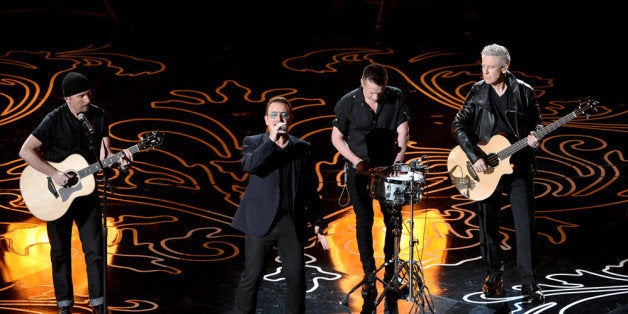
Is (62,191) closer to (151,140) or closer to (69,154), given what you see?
(69,154)

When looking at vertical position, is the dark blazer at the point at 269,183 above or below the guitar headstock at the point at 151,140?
below

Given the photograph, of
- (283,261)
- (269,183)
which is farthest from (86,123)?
(283,261)

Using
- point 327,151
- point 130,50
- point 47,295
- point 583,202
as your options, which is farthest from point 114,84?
point 583,202

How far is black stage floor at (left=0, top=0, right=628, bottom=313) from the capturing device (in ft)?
27.0

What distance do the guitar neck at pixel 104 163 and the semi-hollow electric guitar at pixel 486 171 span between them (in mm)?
2481

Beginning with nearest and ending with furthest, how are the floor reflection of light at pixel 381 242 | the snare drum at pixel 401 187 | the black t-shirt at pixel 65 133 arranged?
1. the black t-shirt at pixel 65 133
2. the snare drum at pixel 401 187
3. the floor reflection of light at pixel 381 242

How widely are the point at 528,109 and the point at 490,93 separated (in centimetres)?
30

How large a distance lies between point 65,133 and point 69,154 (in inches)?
5.9

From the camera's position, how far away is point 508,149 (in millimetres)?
7746

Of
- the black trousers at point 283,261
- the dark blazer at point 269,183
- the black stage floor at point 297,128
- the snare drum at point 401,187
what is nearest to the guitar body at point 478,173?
the snare drum at point 401,187

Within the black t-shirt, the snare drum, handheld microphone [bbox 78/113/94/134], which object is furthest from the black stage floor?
handheld microphone [bbox 78/113/94/134]

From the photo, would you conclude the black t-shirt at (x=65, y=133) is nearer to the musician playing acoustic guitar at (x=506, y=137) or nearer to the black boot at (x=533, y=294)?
the musician playing acoustic guitar at (x=506, y=137)

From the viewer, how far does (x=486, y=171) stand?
7.86 meters

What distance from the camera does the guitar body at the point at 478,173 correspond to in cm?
780
